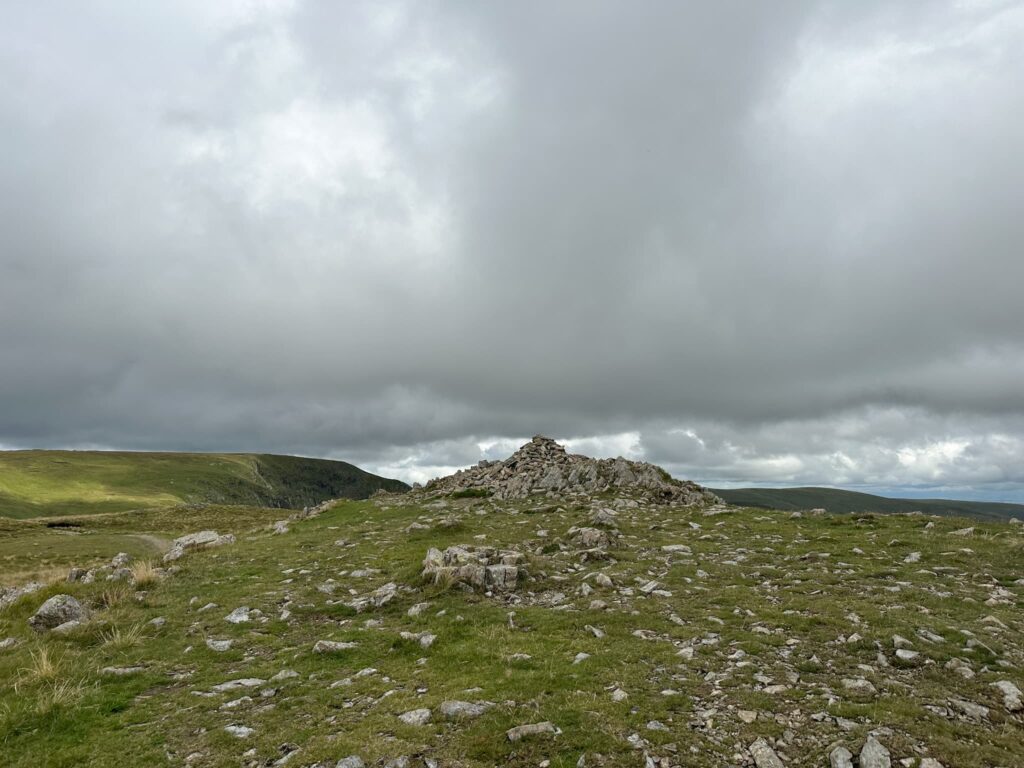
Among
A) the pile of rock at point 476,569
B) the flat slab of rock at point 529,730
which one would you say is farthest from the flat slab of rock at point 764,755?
the pile of rock at point 476,569

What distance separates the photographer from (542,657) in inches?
466

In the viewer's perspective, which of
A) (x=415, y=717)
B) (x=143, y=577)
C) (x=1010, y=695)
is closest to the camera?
(x=1010, y=695)

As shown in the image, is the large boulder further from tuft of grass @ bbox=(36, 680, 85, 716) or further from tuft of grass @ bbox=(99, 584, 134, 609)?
tuft of grass @ bbox=(36, 680, 85, 716)

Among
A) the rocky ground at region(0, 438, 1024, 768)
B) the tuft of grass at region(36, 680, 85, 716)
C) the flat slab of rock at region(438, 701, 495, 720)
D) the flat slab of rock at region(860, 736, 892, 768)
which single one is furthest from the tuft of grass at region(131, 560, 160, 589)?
the flat slab of rock at region(860, 736, 892, 768)

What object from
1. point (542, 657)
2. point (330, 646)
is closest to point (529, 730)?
point (542, 657)

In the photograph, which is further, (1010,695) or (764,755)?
(1010,695)

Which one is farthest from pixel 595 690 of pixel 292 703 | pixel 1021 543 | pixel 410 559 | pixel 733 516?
pixel 733 516

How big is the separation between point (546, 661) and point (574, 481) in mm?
31848

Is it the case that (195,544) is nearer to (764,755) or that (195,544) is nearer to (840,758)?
(764,755)

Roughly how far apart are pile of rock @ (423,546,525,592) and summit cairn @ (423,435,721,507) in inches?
835

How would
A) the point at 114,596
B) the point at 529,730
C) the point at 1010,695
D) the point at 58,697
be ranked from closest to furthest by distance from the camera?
the point at 529,730 < the point at 1010,695 < the point at 58,697 < the point at 114,596

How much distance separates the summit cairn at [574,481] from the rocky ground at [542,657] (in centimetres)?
1578

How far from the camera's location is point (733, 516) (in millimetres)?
32094

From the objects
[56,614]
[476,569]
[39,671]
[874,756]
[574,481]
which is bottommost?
[39,671]
